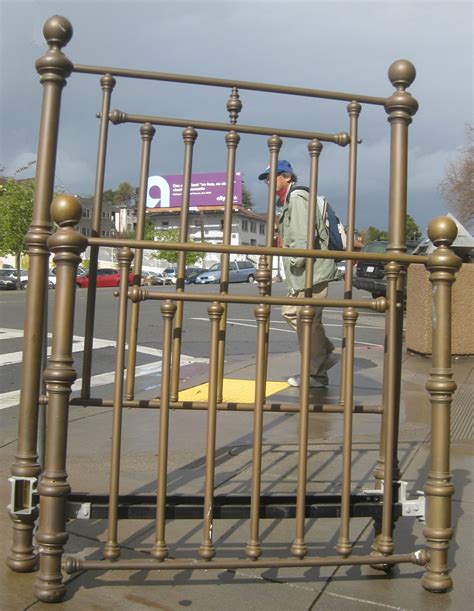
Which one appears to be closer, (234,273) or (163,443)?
(163,443)

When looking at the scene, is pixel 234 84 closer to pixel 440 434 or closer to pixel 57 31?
pixel 57 31

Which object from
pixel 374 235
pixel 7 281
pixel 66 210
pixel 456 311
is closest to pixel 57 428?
pixel 66 210

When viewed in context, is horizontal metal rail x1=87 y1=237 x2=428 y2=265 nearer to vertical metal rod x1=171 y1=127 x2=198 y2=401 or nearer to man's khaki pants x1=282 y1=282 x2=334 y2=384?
vertical metal rod x1=171 y1=127 x2=198 y2=401

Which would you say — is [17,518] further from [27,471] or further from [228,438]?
[228,438]

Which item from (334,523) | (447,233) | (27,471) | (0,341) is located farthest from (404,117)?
(0,341)

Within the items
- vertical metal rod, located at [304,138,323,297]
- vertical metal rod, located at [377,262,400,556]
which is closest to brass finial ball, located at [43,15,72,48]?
vertical metal rod, located at [304,138,323,297]

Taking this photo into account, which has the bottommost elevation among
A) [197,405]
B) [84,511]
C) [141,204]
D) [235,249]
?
[84,511]

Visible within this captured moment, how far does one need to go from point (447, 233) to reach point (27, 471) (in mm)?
1899

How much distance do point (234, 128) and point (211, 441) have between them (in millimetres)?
1484

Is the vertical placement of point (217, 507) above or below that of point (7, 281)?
below

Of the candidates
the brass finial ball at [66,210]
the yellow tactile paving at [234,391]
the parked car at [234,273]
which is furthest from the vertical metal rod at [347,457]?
the parked car at [234,273]

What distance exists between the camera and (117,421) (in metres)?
2.51

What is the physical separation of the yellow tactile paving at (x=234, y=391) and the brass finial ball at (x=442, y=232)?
3.42m

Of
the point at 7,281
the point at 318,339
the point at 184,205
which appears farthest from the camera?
the point at 7,281
